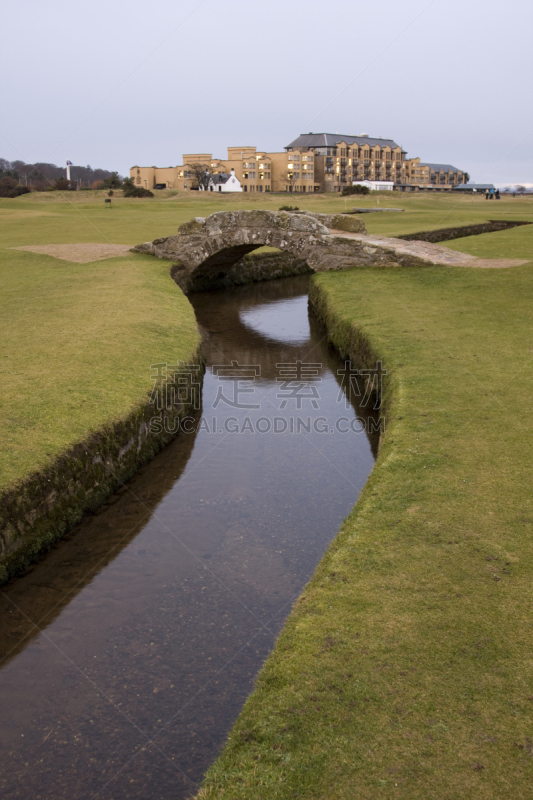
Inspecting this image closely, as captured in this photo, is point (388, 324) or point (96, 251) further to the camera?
point (96, 251)

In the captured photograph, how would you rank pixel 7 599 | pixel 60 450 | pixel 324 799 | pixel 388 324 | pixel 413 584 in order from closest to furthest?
pixel 324 799, pixel 413 584, pixel 7 599, pixel 60 450, pixel 388 324

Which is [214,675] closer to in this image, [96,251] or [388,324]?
[388,324]

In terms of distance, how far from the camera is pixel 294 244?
1107 inches

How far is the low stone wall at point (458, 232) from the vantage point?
40.4 metres

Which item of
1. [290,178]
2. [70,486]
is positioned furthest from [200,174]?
[70,486]

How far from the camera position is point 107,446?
1117 cm

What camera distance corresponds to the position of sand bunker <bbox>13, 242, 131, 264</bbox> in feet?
100

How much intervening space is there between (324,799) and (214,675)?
2885 millimetres

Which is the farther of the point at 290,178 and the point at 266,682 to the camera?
the point at 290,178

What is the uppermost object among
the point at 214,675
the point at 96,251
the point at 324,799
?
the point at 96,251

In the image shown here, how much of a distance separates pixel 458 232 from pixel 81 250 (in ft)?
84.1

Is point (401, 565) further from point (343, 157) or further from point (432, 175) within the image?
point (432, 175)

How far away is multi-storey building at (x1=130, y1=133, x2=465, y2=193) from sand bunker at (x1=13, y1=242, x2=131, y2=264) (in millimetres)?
97269

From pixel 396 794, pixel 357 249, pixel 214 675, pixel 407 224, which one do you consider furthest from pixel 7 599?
pixel 407 224
